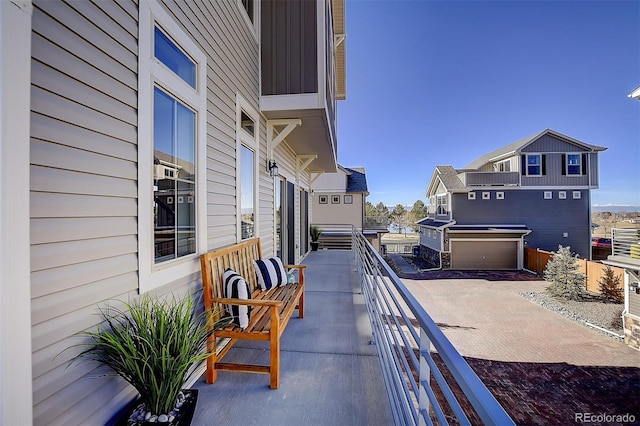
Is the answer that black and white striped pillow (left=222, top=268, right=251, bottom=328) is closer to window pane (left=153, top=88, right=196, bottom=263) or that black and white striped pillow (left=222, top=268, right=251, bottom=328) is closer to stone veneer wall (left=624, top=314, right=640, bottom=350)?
window pane (left=153, top=88, right=196, bottom=263)

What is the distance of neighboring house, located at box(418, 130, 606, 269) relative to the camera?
611 inches

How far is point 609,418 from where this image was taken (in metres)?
4.43

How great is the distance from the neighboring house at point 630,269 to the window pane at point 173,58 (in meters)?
10.4

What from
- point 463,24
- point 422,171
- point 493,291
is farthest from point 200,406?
point 422,171

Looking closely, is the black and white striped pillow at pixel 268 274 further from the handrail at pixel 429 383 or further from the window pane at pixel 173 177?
the handrail at pixel 429 383

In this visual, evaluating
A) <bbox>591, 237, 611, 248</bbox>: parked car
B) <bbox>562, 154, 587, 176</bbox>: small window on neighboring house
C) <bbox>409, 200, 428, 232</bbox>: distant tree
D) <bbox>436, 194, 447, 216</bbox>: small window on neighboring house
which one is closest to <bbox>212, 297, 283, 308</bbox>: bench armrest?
<bbox>436, 194, 447, 216</bbox>: small window on neighboring house

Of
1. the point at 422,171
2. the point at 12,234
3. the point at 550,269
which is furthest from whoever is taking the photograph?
the point at 422,171

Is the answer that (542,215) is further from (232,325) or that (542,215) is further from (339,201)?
Answer: (232,325)

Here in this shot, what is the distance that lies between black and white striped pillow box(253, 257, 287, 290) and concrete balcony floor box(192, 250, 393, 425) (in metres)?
0.53

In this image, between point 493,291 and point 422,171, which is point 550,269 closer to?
point 493,291

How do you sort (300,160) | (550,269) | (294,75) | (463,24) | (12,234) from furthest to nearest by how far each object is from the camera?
(550,269) → (463,24) → (300,160) → (294,75) → (12,234)

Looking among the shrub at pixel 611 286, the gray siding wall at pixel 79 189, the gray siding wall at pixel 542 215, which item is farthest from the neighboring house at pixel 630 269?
the gray siding wall at pixel 79 189

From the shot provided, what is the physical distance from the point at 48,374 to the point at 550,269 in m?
15.8

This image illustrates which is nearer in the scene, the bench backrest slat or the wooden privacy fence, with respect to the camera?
the bench backrest slat
